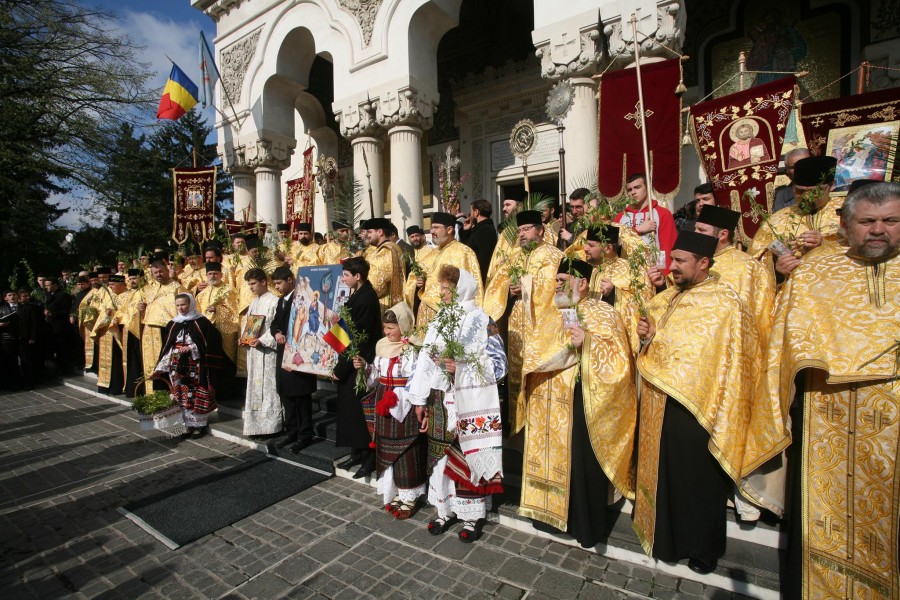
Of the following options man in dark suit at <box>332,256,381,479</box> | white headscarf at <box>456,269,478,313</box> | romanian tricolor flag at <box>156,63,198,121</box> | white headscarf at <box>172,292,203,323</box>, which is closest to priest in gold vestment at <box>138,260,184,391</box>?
white headscarf at <box>172,292,203,323</box>

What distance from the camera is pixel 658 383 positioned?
2947 millimetres

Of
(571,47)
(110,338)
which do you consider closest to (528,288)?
(571,47)

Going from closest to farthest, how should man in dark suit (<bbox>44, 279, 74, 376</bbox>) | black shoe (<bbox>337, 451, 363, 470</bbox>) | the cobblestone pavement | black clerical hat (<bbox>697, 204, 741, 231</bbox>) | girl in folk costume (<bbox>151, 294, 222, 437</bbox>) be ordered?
the cobblestone pavement
black clerical hat (<bbox>697, 204, 741, 231</bbox>)
black shoe (<bbox>337, 451, 363, 470</bbox>)
girl in folk costume (<bbox>151, 294, 222, 437</bbox>)
man in dark suit (<bbox>44, 279, 74, 376</bbox>)

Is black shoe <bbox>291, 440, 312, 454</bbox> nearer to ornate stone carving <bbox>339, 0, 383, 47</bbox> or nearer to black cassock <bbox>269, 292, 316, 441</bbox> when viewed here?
black cassock <bbox>269, 292, 316, 441</bbox>

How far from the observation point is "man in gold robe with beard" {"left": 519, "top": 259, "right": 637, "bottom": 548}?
3227mm

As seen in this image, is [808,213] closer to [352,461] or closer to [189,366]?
[352,461]

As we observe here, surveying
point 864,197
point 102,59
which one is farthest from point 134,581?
point 102,59

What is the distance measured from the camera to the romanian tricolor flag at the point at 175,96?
504 inches

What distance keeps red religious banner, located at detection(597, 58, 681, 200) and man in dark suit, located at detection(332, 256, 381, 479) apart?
13.2 ft

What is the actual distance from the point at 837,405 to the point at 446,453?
2615 millimetres

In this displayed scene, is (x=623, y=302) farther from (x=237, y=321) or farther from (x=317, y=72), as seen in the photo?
(x=317, y=72)

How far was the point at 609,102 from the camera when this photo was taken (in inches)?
259

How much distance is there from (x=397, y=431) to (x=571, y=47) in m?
6.59

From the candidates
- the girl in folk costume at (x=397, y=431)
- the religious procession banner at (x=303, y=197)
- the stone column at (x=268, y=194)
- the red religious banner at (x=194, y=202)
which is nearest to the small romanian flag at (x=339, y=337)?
the girl in folk costume at (x=397, y=431)
